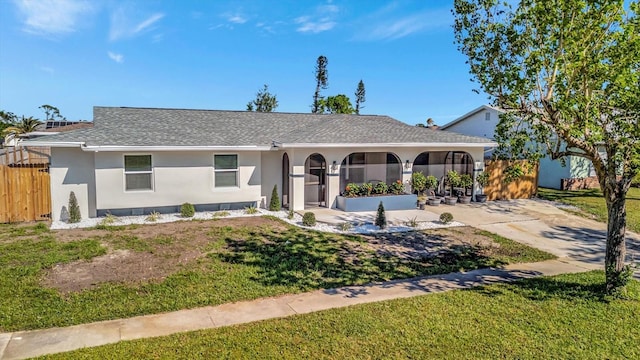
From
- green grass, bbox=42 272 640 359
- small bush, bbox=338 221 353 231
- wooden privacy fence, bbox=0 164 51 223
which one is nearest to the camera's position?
green grass, bbox=42 272 640 359

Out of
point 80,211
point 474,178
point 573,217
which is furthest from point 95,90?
point 573,217

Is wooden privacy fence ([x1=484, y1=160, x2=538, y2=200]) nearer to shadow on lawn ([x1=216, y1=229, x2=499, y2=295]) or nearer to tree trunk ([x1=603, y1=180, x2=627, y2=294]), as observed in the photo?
shadow on lawn ([x1=216, y1=229, x2=499, y2=295])

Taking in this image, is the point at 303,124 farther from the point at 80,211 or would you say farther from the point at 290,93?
the point at 290,93

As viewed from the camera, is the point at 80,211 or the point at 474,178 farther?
the point at 474,178

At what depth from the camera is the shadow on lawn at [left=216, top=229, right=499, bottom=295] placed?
26.2ft

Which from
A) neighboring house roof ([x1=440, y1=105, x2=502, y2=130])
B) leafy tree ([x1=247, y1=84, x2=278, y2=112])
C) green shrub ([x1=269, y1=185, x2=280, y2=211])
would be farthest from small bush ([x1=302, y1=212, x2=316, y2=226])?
leafy tree ([x1=247, y1=84, x2=278, y2=112])

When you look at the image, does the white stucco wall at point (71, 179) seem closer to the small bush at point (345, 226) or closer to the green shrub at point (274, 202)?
the green shrub at point (274, 202)

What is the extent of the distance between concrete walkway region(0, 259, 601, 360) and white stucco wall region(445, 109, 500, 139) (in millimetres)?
16861

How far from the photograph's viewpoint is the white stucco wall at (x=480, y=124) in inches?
946

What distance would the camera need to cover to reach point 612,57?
6.12 meters

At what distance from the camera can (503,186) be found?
19344 millimetres

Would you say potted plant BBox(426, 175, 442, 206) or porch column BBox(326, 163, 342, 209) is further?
potted plant BBox(426, 175, 442, 206)

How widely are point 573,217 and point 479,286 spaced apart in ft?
34.5

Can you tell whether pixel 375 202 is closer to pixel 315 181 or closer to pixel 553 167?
pixel 315 181
